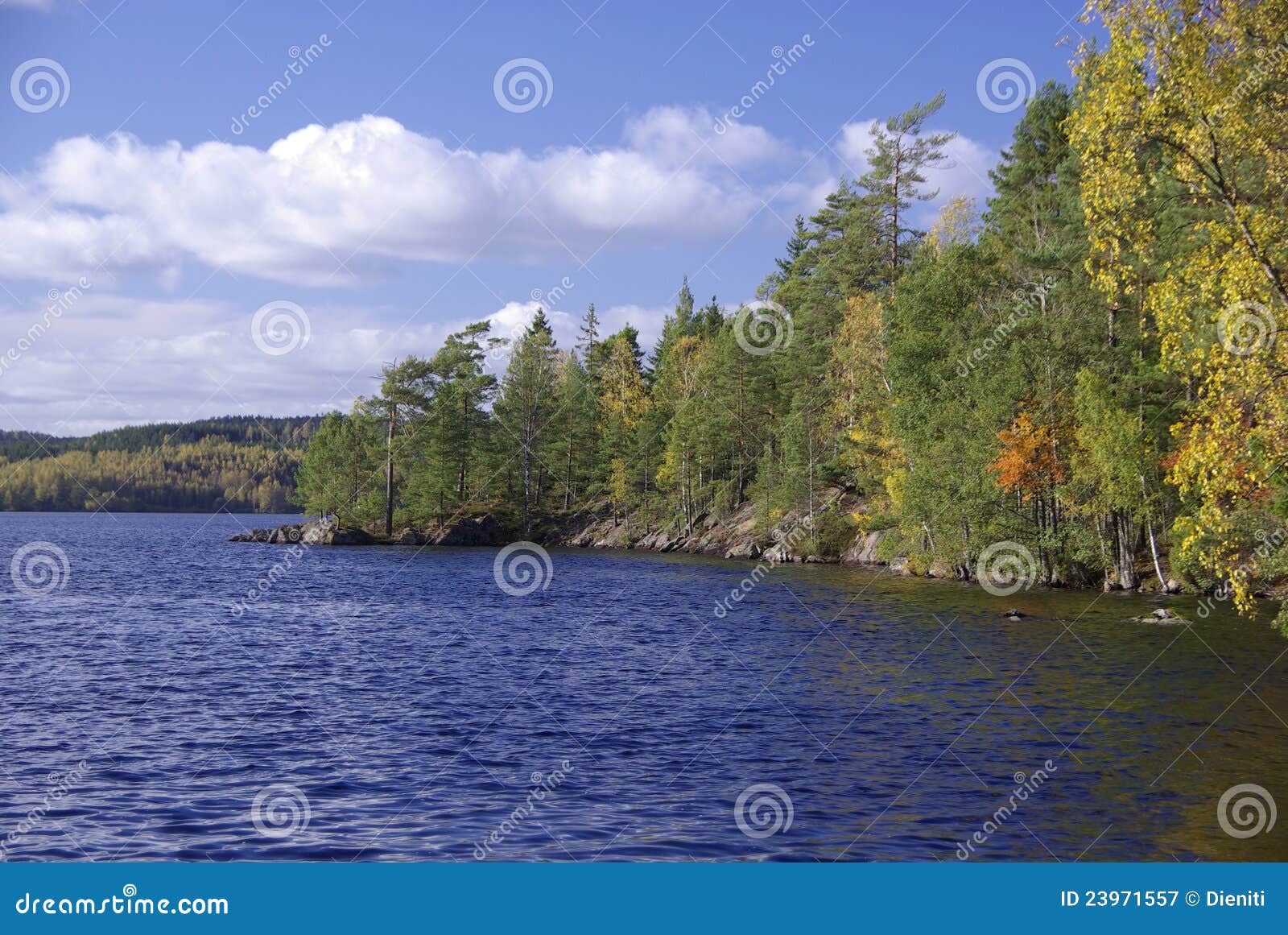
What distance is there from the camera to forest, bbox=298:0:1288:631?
16.2 meters

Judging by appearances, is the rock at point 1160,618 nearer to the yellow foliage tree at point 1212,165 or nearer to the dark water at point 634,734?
the dark water at point 634,734

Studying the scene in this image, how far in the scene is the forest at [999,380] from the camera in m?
16.2

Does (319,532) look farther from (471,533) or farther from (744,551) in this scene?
(744,551)

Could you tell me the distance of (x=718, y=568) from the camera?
75.1m

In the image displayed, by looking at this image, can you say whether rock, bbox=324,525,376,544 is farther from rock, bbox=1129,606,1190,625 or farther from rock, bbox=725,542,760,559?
rock, bbox=1129,606,1190,625

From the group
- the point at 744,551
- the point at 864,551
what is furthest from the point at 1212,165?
the point at 744,551

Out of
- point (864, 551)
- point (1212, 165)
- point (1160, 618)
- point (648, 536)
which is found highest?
point (1212, 165)

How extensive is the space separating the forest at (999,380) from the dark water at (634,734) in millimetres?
4290

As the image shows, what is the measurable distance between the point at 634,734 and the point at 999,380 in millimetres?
39769

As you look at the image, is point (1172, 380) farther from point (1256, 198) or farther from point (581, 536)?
point (581, 536)

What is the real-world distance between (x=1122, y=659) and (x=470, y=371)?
3527 inches

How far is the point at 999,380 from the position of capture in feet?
179

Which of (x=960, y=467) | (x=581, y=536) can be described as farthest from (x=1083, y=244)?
(x=581, y=536)

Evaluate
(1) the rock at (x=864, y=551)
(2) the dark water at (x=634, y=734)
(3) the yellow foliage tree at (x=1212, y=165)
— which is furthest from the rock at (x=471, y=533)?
(3) the yellow foliage tree at (x=1212, y=165)
